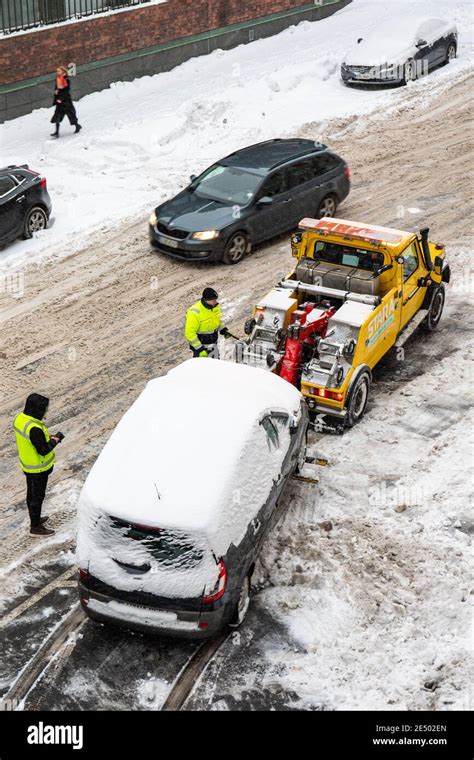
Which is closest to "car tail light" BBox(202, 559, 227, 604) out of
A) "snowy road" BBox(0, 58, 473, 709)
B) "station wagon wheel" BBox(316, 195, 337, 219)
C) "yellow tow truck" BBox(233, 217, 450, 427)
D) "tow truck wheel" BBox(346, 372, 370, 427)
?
"snowy road" BBox(0, 58, 473, 709)

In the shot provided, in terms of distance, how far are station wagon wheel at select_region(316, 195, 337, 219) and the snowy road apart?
921mm

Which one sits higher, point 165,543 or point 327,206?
point 165,543

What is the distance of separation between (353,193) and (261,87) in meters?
6.50

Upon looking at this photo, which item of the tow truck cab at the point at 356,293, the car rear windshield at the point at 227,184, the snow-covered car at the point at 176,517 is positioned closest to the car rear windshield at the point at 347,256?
the tow truck cab at the point at 356,293

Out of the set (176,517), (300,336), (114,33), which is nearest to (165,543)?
(176,517)

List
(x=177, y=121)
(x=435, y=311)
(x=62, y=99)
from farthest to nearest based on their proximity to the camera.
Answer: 1. (x=177, y=121)
2. (x=62, y=99)
3. (x=435, y=311)

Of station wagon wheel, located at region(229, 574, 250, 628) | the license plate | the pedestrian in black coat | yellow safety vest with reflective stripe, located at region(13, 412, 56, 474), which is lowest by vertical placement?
station wagon wheel, located at region(229, 574, 250, 628)

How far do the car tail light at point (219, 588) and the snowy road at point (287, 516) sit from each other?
76cm

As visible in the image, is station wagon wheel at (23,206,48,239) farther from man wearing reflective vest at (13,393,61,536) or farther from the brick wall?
man wearing reflective vest at (13,393,61,536)

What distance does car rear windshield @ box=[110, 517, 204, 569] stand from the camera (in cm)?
837

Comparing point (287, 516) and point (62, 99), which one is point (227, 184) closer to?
point (62, 99)

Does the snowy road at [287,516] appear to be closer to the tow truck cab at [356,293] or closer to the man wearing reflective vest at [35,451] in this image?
the man wearing reflective vest at [35,451]

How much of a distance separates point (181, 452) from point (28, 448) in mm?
2055

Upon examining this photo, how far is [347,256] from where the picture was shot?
13.2 meters
